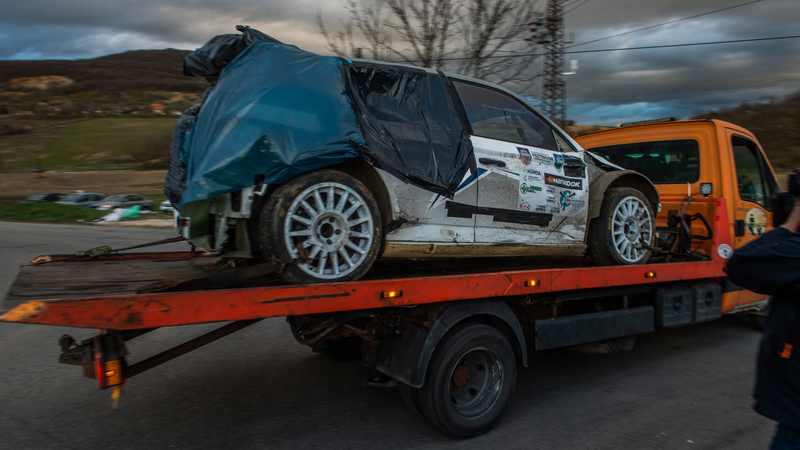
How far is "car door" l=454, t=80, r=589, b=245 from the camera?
400cm

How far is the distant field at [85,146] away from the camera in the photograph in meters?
50.9

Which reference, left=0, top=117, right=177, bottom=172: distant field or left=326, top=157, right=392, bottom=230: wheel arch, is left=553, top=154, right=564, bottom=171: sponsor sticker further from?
left=0, top=117, right=177, bottom=172: distant field

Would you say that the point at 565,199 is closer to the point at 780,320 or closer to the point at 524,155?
the point at 524,155

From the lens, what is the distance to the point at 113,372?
267 centimetres

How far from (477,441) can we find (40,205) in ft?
71.2

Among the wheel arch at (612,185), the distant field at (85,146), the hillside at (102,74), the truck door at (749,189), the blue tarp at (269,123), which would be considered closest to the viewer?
the blue tarp at (269,123)

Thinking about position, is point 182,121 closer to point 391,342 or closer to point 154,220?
point 391,342

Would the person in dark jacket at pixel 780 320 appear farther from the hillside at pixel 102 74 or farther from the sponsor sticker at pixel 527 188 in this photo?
the hillside at pixel 102 74

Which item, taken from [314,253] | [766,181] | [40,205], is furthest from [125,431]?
[40,205]

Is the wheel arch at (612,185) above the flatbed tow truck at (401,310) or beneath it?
above

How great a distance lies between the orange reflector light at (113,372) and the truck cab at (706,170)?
5201 mm

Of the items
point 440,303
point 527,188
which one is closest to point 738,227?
point 527,188

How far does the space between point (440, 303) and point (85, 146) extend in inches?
2700

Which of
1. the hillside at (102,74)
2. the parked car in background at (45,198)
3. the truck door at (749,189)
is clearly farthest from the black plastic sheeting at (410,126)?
the hillside at (102,74)
